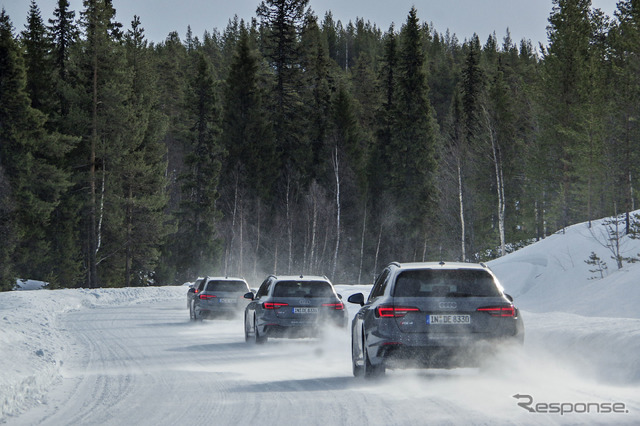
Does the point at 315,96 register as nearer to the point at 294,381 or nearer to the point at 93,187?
the point at 93,187

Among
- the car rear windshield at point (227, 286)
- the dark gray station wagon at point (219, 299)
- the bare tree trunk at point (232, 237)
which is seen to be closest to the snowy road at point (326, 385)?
the dark gray station wagon at point (219, 299)

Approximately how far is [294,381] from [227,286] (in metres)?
14.5

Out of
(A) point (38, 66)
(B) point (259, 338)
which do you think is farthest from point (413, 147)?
(B) point (259, 338)

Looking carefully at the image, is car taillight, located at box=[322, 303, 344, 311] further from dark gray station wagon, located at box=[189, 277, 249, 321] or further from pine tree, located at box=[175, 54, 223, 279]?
pine tree, located at box=[175, 54, 223, 279]

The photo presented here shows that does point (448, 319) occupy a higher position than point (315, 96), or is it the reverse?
point (315, 96)

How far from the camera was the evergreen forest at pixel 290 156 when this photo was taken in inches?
1900

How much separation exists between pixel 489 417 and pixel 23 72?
176 feet

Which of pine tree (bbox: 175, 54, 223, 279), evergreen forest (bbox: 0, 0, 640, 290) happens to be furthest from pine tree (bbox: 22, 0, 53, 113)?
pine tree (bbox: 175, 54, 223, 279)

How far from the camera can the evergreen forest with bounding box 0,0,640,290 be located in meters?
48.2

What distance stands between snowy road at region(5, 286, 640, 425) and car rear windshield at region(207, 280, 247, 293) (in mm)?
7999

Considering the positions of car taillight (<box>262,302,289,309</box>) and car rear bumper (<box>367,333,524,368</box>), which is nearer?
car rear bumper (<box>367,333,524,368</box>)

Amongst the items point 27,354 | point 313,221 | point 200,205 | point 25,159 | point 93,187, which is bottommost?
point 27,354

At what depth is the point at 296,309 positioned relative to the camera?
16547 mm

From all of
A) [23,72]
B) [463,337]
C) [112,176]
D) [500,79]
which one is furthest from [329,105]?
[463,337]
